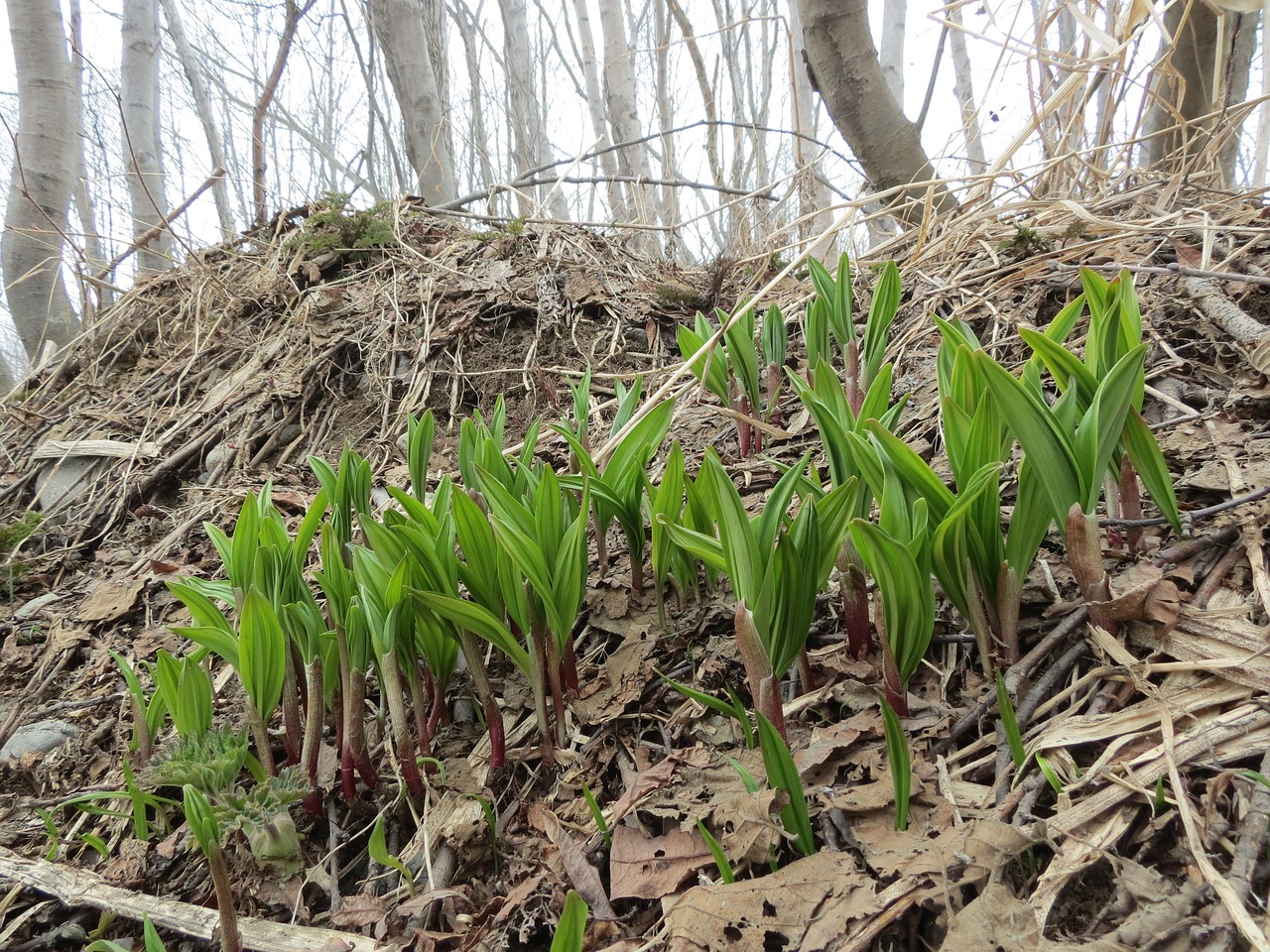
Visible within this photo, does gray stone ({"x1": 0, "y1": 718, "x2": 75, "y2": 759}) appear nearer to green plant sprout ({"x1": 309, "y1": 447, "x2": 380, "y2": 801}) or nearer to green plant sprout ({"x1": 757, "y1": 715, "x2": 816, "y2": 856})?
green plant sprout ({"x1": 309, "y1": 447, "x2": 380, "y2": 801})

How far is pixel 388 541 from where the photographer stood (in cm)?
135

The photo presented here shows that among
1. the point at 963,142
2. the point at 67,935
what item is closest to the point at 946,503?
the point at 67,935

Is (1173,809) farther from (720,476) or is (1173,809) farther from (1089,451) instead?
(720,476)

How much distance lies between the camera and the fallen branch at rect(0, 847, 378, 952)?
1.10m

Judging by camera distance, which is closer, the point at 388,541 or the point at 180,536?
the point at 388,541

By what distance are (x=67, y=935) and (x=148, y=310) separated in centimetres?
347

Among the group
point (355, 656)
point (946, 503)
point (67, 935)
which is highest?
point (946, 503)

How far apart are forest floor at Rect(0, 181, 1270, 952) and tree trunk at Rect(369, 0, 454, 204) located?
2.98 meters

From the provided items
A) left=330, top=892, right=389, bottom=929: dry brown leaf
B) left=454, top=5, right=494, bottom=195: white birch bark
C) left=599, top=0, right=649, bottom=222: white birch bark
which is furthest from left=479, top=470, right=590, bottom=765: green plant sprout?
left=454, top=5, right=494, bottom=195: white birch bark

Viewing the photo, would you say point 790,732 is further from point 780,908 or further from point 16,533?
point 16,533

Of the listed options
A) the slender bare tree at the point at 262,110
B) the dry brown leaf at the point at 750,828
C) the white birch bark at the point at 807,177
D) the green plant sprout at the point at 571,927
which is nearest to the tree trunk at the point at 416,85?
the slender bare tree at the point at 262,110

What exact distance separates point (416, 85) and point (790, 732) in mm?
5608

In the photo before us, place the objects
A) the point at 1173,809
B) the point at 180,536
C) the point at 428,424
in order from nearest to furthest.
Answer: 1. the point at 1173,809
2. the point at 428,424
3. the point at 180,536

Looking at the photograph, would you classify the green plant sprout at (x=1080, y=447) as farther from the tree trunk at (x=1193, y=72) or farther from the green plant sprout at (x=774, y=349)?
the tree trunk at (x=1193, y=72)
